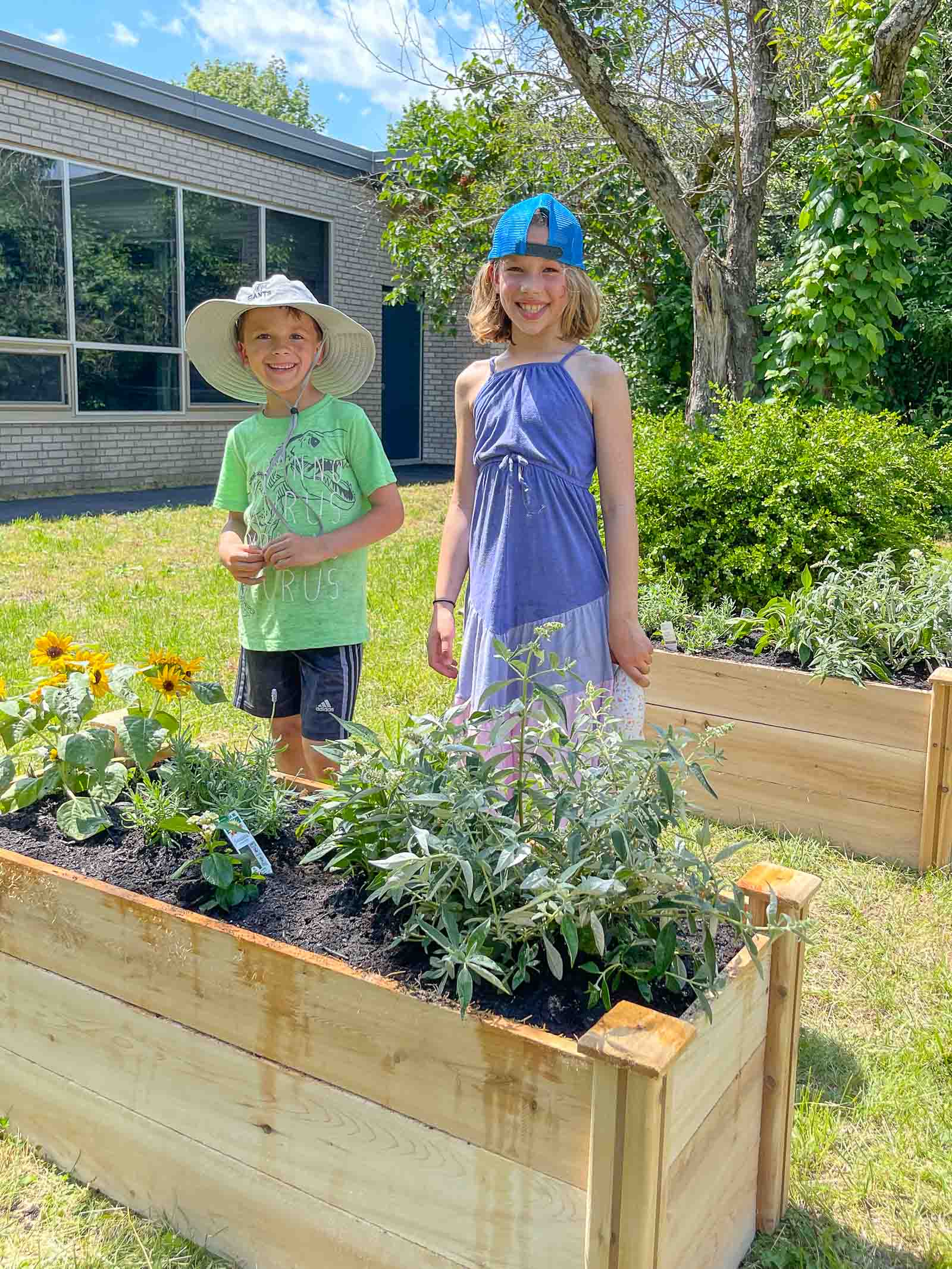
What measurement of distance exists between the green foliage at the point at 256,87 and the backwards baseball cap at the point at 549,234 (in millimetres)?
60197

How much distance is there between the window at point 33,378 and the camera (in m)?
10.3

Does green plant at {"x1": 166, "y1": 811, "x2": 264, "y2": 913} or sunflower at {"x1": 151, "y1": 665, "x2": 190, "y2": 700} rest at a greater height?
sunflower at {"x1": 151, "y1": 665, "x2": 190, "y2": 700}

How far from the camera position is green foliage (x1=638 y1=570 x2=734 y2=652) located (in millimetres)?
3877

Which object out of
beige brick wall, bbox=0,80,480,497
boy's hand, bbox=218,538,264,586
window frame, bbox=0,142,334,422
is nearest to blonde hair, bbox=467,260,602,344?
boy's hand, bbox=218,538,264,586

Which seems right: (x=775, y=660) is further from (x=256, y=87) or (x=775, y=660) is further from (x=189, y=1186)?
(x=256, y=87)

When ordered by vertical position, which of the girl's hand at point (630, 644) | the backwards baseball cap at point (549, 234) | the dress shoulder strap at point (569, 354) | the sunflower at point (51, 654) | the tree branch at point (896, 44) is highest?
the tree branch at point (896, 44)

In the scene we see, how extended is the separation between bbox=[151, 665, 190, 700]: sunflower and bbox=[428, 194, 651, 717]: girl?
62 centimetres

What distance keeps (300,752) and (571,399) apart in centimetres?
134

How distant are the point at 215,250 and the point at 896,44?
8542mm

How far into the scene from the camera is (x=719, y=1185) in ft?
5.58

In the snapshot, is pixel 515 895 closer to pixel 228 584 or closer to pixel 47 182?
pixel 228 584

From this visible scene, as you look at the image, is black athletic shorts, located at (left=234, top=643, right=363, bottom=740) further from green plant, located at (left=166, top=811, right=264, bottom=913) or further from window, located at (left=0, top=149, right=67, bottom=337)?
window, located at (left=0, top=149, right=67, bottom=337)

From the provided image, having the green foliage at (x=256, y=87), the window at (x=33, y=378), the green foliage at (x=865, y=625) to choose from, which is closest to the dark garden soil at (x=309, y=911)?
the green foliage at (x=865, y=625)

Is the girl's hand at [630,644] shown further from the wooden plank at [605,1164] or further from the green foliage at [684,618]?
the green foliage at [684,618]
